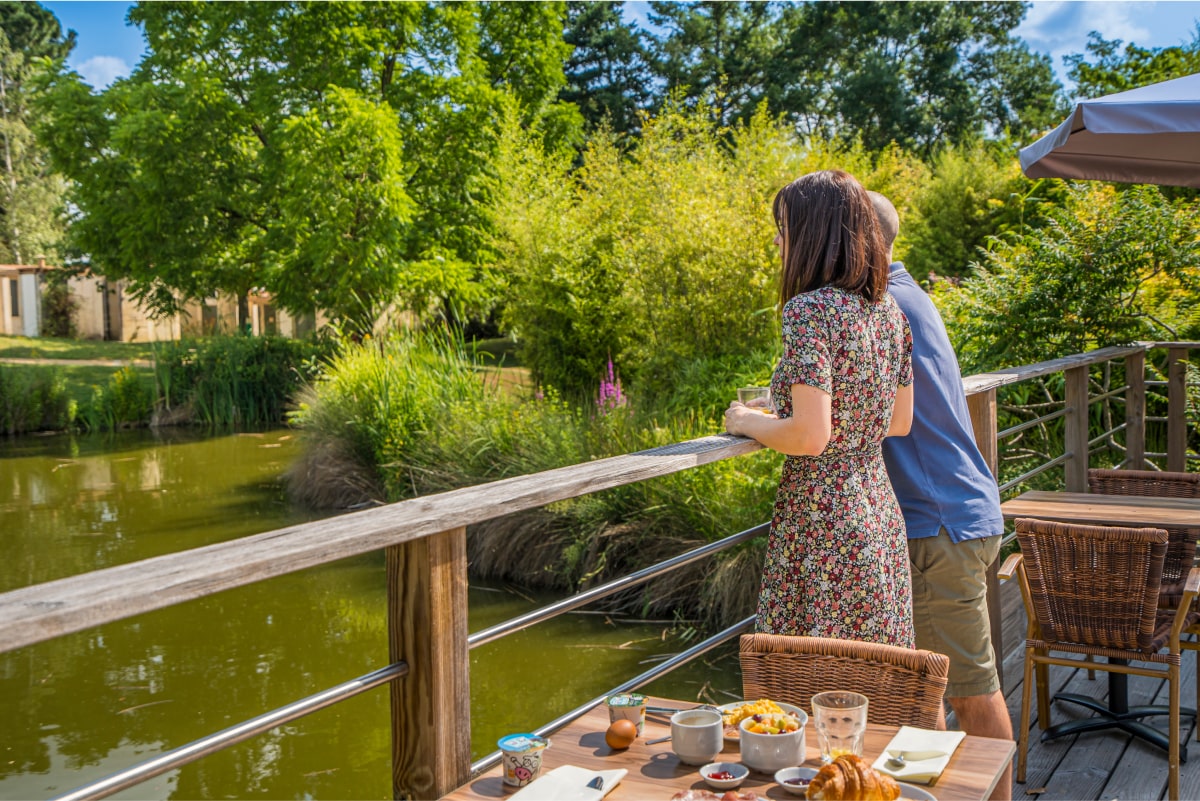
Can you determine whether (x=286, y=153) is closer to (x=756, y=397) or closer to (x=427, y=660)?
(x=756, y=397)

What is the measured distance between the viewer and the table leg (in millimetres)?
3211

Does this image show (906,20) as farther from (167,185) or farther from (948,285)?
(948,285)

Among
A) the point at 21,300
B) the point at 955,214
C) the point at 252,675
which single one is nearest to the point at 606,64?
the point at 955,214

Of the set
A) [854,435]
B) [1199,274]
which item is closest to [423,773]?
[854,435]

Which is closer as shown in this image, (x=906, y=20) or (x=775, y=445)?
(x=775, y=445)

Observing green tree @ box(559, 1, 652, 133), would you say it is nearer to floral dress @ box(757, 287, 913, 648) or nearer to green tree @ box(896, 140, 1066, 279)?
green tree @ box(896, 140, 1066, 279)

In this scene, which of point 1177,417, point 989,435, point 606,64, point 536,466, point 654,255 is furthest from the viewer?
point 606,64

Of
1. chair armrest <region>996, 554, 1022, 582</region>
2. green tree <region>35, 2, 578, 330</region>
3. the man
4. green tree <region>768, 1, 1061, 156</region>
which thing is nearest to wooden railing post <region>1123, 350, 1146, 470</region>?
chair armrest <region>996, 554, 1022, 582</region>

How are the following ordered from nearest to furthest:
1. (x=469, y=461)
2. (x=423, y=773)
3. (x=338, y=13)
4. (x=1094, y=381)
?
1. (x=423, y=773)
2. (x=1094, y=381)
3. (x=469, y=461)
4. (x=338, y=13)

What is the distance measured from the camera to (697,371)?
1010 cm

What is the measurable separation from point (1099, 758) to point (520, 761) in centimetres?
243

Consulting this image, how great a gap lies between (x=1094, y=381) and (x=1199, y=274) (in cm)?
96

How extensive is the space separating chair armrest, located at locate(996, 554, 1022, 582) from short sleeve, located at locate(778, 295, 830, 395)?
1.08m

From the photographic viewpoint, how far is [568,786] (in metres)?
1.43
